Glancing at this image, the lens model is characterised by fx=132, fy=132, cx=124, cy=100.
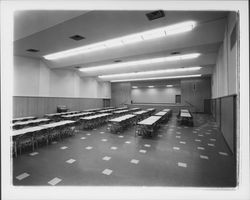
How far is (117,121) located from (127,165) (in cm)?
251

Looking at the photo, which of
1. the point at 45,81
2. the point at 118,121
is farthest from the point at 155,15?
the point at 45,81

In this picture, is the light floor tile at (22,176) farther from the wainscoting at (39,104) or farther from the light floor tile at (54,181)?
the wainscoting at (39,104)

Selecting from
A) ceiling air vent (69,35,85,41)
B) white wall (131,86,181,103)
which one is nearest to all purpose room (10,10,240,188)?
ceiling air vent (69,35,85,41)

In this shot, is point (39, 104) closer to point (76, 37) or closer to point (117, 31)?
point (76, 37)

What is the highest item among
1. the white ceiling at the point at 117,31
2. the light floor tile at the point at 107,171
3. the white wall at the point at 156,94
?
the white ceiling at the point at 117,31

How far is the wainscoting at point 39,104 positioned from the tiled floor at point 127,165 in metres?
4.76

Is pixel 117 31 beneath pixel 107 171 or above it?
above

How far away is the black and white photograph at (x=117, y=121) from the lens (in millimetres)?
1163

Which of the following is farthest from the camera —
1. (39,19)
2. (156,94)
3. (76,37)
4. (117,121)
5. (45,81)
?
(156,94)

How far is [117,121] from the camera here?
17.2 feet

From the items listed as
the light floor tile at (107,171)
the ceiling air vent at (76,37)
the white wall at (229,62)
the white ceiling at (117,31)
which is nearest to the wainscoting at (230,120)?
the white wall at (229,62)
